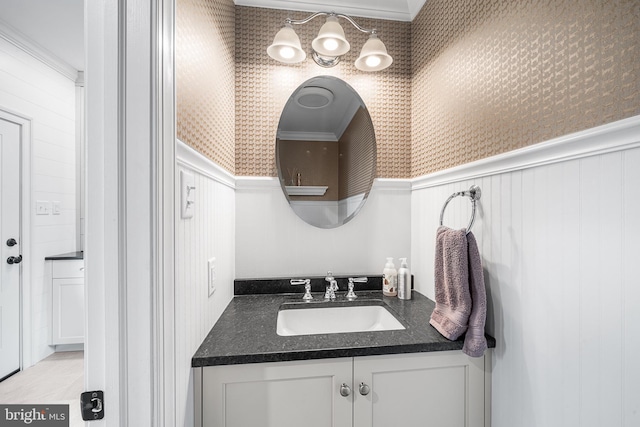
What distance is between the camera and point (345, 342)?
2.97 feet

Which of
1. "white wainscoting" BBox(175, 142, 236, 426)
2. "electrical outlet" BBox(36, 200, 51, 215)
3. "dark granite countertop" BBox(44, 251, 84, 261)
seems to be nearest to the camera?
"white wainscoting" BBox(175, 142, 236, 426)

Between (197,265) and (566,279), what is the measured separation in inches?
38.8

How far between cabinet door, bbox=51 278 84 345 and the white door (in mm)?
281

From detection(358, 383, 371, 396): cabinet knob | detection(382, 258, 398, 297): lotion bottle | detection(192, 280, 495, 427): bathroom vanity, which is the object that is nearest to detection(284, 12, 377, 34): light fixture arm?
detection(382, 258, 398, 297): lotion bottle

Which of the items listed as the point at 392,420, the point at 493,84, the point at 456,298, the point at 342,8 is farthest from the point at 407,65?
the point at 392,420

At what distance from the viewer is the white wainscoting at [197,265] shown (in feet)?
2.35

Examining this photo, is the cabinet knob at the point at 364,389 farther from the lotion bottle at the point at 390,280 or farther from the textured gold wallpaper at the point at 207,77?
the textured gold wallpaper at the point at 207,77

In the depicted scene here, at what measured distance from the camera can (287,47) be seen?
4.31 ft

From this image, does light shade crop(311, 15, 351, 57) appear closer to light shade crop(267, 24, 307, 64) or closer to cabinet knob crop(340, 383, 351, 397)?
light shade crop(267, 24, 307, 64)

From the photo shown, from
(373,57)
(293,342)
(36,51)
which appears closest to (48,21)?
(36,51)

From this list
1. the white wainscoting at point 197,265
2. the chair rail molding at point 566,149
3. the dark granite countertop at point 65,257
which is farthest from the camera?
the dark granite countertop at point 65,257

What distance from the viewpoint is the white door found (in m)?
1.71

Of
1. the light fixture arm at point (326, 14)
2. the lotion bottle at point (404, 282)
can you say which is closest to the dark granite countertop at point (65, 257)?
the light fixture arm at point (326, 14)

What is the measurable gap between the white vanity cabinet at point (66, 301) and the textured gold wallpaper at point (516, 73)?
262 cm
